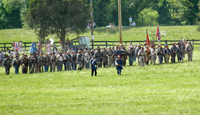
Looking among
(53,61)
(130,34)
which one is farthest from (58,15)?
(130,34)

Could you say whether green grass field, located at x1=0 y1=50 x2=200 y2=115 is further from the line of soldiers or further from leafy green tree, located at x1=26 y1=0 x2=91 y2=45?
leafy green tree, located at x1=26 y1=0 x2=91 y2=45

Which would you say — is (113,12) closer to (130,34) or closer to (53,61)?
(130,34)

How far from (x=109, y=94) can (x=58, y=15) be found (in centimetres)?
2764

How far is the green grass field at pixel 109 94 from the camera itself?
53.3ft

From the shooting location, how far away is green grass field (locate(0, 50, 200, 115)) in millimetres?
16250

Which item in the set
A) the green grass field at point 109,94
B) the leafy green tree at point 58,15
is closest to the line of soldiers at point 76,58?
the green grass field at point 109,94

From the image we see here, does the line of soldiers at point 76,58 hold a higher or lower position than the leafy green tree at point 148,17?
lower

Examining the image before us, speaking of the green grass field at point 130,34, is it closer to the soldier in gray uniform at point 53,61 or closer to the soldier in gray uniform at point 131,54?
the soldier in gray uniform at point 131,54

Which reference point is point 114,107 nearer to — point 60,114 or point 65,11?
point 60,114

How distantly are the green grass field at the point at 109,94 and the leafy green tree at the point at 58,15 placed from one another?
18.5m

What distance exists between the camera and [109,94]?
1978 centimetres

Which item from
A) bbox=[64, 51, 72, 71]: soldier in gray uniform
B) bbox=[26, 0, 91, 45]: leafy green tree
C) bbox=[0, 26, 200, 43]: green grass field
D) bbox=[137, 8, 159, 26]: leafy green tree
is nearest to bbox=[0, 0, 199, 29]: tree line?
bbox=[137, 8, 159, 26]: leafy green tree

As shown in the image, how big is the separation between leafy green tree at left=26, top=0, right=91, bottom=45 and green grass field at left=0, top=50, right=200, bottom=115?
60.8 ft

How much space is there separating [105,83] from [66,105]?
6645 millimetres
